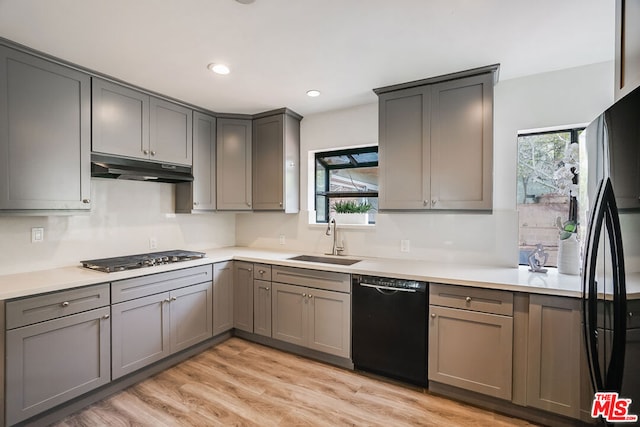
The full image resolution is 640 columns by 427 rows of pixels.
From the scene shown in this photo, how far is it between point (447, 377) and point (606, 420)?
1.18m

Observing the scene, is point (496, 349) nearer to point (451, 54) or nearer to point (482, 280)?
point (482, 280)

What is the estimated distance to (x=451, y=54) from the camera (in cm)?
207

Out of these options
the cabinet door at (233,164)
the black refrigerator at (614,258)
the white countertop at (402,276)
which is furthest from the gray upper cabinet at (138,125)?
the black refrigerator at (614,258)

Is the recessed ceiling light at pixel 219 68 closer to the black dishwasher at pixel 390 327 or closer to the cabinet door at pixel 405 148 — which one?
the cabinet door at pixel 405 148

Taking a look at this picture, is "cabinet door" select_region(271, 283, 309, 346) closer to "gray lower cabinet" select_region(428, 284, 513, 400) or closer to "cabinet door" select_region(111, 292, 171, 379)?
"cabinet door" select_region(111, 292, 171, 379)

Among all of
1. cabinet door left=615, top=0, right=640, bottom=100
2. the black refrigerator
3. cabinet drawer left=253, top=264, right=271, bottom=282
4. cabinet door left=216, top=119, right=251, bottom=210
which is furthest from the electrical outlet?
cabinet door left=615, top=0, right=640, bottom=100

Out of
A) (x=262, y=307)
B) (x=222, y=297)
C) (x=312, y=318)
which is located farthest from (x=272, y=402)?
(x=222, y=297)

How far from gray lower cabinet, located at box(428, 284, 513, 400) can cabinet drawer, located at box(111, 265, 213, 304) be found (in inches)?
79.8

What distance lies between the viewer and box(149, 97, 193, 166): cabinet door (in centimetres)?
275

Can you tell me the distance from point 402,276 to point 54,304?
2317mm

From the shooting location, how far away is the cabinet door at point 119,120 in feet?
7.70

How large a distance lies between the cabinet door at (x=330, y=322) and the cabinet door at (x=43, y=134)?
1.99m

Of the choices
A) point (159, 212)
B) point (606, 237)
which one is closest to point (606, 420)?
point (606, 237)

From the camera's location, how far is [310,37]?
6.11 feet
